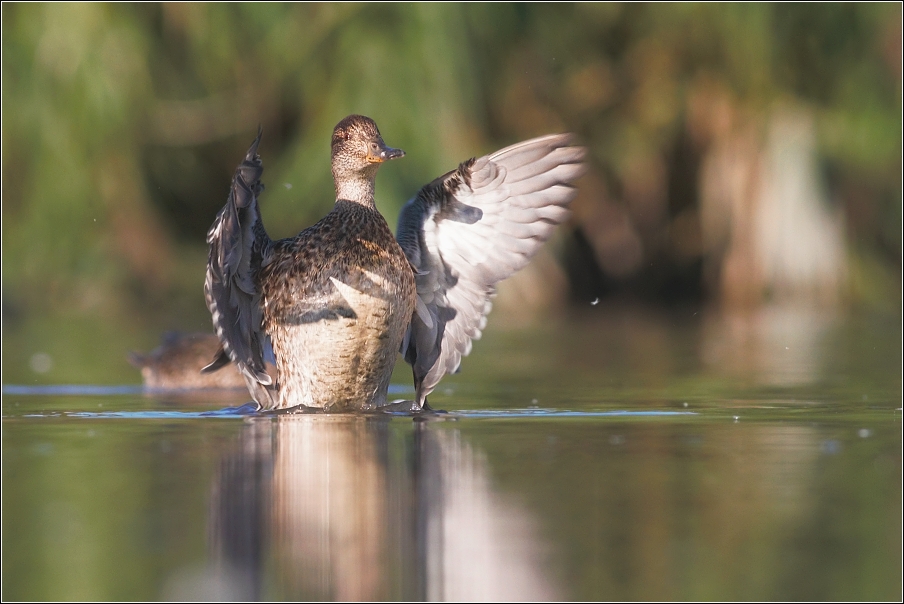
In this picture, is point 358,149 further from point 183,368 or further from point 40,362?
point 40,362

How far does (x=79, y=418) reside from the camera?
4.75 meters

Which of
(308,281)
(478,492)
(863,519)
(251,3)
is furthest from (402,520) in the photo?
(251,3)

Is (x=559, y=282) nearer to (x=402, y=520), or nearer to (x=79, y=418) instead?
(x=79, y=418)

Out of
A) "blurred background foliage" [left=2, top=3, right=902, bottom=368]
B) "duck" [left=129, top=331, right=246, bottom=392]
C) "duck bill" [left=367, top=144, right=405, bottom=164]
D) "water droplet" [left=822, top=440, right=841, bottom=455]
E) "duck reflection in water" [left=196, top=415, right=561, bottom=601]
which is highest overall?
"blurred background foliage" [left=2, top=3, right=902, bottom=368]

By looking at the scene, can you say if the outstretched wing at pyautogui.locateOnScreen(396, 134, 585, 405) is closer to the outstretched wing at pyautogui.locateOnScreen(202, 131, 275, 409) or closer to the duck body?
the duck body

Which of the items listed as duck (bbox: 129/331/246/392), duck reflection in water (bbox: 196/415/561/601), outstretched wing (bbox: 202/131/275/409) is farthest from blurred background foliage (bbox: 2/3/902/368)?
duck reflection in water (bbox: 196/415/561/601)

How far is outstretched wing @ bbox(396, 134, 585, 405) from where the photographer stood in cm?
515

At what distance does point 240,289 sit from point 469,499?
2.06m

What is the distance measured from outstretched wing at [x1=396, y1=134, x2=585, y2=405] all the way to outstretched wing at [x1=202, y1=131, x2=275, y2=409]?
49cm

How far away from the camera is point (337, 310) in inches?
190

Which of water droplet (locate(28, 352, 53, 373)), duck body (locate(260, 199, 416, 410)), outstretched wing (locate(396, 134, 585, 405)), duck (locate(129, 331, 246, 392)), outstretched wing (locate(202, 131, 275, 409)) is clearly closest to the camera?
outstretched wing (locate(202, 131, 275, 409))

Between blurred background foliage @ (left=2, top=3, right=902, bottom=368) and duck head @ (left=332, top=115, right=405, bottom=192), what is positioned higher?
blurred background foliage @ (left=2, top=3, right=902, bottom=368)

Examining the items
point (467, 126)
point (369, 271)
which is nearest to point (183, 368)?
point (369, 271)

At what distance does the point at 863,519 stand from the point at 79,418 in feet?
8.64
